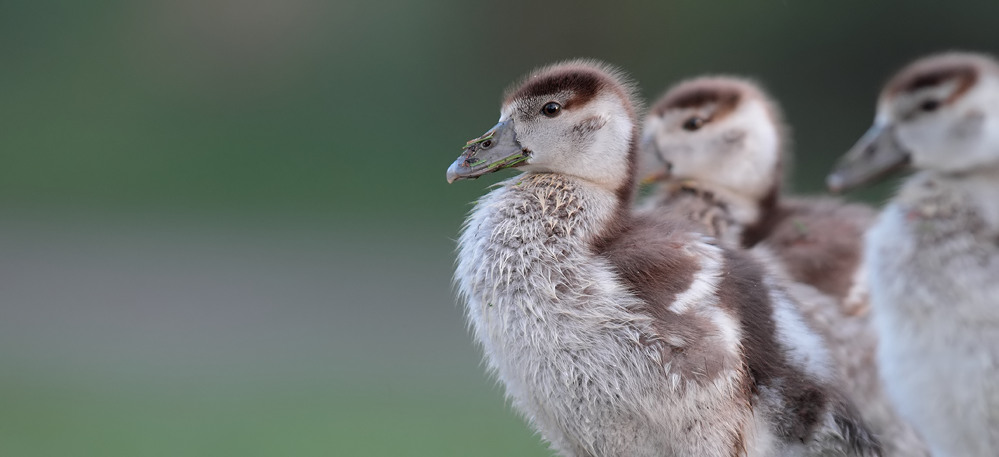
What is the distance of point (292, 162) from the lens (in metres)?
10.6

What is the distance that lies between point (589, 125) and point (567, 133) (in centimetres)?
6

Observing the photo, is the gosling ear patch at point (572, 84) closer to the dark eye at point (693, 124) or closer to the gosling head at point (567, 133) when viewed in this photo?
the gosling head at point (567, 133)

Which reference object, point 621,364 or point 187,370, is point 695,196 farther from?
point 187,370

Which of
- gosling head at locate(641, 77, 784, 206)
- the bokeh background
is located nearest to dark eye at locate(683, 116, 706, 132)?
gosling head at locate(641, 77, 784, 206)

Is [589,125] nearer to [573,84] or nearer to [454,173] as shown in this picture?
[573,84]

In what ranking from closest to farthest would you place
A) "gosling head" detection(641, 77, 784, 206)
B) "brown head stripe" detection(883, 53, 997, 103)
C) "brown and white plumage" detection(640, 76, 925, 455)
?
"brown head stripe" detection(883, 53, 997, 103) → "brown and white plumage" detection(640, 76, 925, 455) → "gosling head" detection(641, 77, 784, 206)

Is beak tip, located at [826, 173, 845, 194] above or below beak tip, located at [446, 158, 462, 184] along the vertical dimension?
below

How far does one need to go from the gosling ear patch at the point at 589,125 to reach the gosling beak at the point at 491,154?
14 centimetres

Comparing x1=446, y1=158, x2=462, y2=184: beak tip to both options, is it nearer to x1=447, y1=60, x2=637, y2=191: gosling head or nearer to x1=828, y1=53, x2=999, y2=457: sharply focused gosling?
x1=447, y1=60, x2=637, y2=191: gosling head

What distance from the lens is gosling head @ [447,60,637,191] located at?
304 cm

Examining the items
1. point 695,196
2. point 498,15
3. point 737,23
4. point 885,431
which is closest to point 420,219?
point 498,15

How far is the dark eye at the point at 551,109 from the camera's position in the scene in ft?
10.1

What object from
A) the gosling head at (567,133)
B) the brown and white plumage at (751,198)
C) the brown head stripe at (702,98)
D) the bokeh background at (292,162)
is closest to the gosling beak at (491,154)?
the gosling head at (567,133)

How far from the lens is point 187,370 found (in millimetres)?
7945
